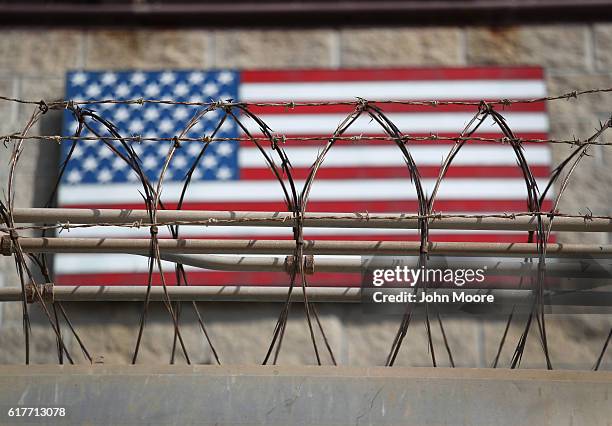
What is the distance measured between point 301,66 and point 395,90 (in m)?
0.50

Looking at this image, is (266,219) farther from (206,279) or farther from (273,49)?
(273,49)

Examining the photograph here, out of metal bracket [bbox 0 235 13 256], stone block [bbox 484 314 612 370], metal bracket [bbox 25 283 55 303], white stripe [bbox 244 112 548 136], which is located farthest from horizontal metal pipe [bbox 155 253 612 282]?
white stripe [bbox 244 112 548 136]

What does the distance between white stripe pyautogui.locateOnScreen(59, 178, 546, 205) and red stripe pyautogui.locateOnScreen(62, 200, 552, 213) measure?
0.06ft

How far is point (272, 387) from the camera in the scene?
317 cm

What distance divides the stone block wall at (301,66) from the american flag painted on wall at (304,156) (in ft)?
0.36

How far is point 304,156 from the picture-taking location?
544cm

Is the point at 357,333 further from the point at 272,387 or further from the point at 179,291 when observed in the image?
the point at 272,387

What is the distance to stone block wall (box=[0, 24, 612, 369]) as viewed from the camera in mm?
5293

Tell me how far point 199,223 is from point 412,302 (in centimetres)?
73

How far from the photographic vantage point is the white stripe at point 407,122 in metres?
5.49

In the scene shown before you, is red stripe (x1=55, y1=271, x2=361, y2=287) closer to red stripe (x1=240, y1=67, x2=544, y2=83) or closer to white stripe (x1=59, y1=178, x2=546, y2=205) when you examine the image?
white stripe (x1=59, y1=178, x2=546, y2=205)

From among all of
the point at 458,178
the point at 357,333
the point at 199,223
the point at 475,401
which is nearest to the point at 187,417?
the point at 199,223

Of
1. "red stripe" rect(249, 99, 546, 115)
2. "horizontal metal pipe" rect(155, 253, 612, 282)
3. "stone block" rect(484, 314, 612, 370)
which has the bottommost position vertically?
"stone block" rect(484, 314, 612, 370)

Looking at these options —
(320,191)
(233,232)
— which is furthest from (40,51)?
(320,191)
